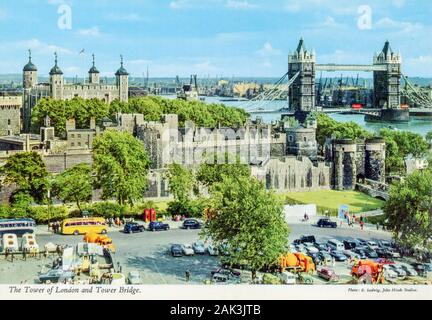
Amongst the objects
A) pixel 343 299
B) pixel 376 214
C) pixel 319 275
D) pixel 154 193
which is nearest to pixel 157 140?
pixel 154 193

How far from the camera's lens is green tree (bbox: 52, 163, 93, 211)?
1034cm

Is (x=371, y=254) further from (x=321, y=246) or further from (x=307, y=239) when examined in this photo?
(x=307, y=239)

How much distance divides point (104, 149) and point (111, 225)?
1.48 m

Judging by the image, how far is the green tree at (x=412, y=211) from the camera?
8898mm

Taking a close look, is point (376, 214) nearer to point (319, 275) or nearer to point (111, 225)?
point (319, 275)

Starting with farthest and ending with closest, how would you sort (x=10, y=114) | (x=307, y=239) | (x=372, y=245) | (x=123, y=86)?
(x=123, y=86)
(x=10, y=114)
(x=307, y=239)
(x=372, y=245)

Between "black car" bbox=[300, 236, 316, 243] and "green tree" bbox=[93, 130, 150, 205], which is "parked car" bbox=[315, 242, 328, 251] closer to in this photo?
"black car" bbox=[300, 236, 316, 243]

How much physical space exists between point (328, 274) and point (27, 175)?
4636 millimetres

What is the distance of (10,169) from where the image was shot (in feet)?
34.5

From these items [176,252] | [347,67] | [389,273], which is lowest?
[389,273]

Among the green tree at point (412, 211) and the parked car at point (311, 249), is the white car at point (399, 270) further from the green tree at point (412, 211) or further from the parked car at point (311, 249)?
the parked car at point (311, 249)

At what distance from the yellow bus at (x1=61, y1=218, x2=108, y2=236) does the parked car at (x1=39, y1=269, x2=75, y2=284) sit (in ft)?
5.28

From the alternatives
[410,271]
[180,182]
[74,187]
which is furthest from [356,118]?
[410,271]

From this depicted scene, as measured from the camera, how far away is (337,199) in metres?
11.6
